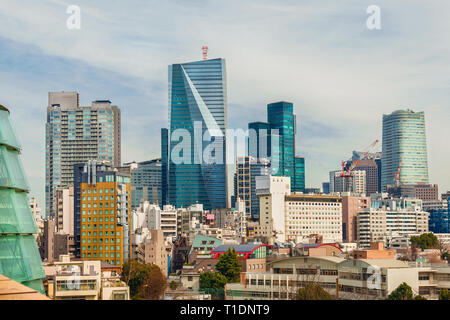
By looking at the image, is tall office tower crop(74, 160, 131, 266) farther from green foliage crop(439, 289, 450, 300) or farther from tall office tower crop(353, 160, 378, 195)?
tall office tower crop(353, 160, 378, 195)

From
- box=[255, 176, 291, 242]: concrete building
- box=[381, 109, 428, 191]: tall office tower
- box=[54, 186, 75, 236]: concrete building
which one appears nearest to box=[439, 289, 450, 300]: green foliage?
box=[381, 109, 428, 191]: tall office tower

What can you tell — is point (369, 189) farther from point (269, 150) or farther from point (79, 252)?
point (79, 252)

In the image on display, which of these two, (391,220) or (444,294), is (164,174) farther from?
(444,294)

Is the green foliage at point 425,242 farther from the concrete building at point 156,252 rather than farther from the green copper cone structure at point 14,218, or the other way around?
the green copper cone structure at point 14,218

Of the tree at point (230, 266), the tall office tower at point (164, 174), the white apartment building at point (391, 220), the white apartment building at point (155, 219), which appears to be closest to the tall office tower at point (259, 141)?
the tall office tower at point (164, 174)

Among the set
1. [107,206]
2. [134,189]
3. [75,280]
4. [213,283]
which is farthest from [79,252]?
[134,189]

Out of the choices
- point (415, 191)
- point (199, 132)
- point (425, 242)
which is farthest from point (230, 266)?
point (415, 191)
